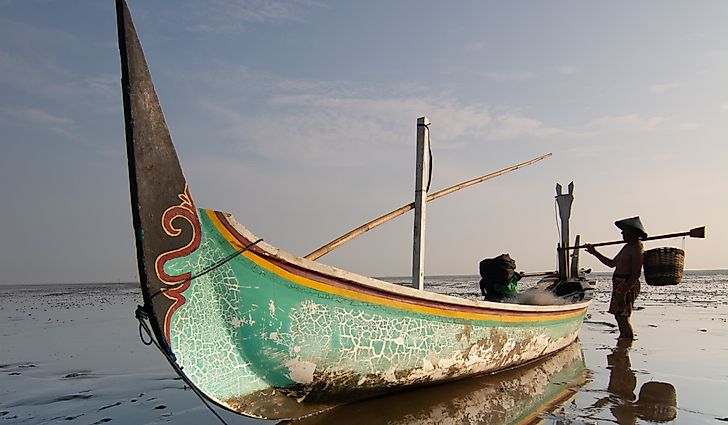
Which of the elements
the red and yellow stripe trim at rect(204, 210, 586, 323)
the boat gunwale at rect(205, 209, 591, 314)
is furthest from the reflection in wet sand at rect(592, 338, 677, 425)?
the boat gunwale at rect(205, 209, 591, 314)

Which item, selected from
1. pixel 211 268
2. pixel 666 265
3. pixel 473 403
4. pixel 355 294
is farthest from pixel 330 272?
pixel 666 265

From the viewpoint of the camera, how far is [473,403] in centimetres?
477

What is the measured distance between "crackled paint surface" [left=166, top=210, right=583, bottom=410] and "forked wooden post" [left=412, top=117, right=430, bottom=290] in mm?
1053

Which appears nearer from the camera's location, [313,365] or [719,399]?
[313,365]

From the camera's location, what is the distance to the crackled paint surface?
Answer: 11.2ft

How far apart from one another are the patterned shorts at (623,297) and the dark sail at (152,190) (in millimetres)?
7676

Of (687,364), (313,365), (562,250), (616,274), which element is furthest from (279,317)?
(562,250)

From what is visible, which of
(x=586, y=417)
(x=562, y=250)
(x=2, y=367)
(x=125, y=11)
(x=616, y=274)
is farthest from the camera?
(x=562, y=250)

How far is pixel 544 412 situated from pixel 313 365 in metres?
2.15

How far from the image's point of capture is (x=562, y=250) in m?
11.6

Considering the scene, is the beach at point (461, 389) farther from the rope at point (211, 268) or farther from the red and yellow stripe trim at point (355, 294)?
the rope at point (211, 268)

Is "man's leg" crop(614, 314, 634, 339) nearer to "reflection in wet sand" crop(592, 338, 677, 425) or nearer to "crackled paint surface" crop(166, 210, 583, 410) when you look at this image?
"reflection in wet sand" crop(592, 338, 677, 425)

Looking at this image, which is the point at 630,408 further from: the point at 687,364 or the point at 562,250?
the point at 562,250

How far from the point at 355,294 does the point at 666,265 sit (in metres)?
6.62
